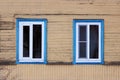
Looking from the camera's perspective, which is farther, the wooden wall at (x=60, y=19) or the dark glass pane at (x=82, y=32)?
the dark glass pane at (x=82, y=32)

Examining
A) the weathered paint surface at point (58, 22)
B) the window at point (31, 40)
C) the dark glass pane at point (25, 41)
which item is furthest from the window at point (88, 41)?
the dark glass pane at point (25, 41)

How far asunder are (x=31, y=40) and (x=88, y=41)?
1.66 meters

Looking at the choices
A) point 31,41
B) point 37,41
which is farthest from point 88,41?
point 31,41

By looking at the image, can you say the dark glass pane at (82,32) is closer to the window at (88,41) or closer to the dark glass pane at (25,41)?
the window at (88,41)

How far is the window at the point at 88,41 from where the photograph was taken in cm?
1959

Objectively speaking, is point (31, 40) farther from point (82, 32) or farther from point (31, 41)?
point (82, 32)

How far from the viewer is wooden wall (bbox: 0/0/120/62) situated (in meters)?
19.6

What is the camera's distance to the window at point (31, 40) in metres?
19.6

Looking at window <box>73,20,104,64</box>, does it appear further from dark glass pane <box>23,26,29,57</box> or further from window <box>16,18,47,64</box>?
dark glass pane <box>23,26,29,57</box>

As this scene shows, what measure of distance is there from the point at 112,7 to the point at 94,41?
3.69 ft

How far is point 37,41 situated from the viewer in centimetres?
1969

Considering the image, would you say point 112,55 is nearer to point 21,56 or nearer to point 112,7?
point 112,7

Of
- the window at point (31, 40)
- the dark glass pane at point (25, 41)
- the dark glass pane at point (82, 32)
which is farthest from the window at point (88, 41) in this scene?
the dark glass pane at point (25, 41)

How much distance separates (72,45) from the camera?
19609mm
